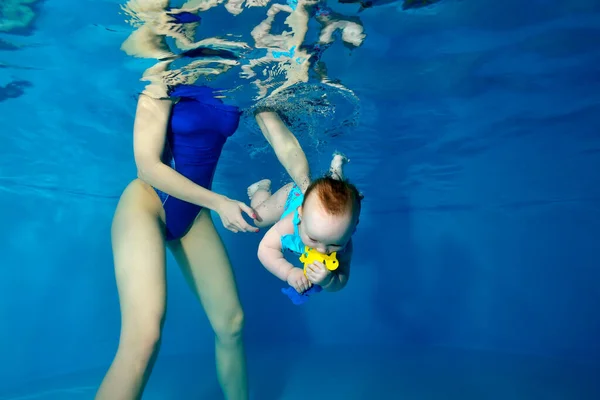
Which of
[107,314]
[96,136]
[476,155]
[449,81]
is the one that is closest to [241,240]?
[107,314]

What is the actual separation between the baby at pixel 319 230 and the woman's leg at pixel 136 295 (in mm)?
1182

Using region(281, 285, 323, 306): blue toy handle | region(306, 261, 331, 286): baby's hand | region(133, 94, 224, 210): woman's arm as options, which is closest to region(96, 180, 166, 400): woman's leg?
region(133, 94, 224, 210): woman's arm

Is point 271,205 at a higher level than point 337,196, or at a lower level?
lower

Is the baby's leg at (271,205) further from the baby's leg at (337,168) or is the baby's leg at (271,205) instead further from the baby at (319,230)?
the baby's leg at (337,168)

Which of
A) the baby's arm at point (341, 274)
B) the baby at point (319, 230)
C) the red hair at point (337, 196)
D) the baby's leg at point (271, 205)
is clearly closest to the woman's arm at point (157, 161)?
the baby at point (319, 230)

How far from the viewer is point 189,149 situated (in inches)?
221

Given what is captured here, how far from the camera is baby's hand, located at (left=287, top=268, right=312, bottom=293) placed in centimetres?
393

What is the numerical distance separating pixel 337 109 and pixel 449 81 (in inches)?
117

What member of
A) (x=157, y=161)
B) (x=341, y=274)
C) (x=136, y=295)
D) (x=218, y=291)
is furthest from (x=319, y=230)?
(x=218, y=291)

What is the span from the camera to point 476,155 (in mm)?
16641

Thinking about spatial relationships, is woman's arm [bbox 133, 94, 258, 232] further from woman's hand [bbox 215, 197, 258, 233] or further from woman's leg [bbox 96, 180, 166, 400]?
woman's leg [bbox 96, 180, 166, 400]

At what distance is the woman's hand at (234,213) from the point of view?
13.4 feet

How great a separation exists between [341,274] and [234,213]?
4.16 ft

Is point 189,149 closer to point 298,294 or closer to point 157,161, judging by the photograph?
point 157,161
